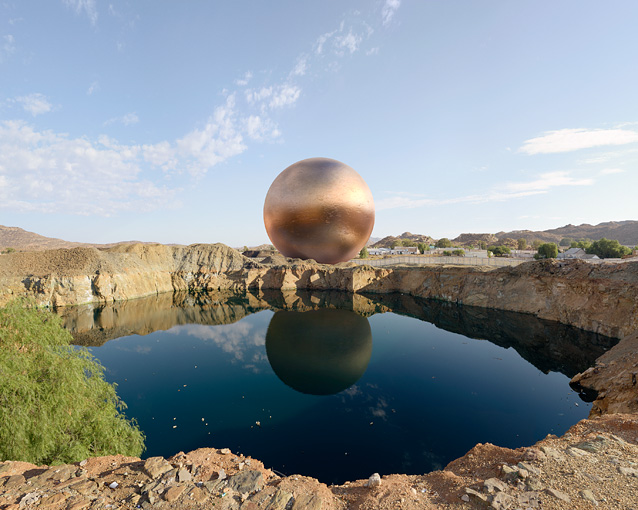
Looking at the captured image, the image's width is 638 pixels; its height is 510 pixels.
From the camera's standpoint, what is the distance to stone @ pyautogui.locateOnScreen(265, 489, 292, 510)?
439cm

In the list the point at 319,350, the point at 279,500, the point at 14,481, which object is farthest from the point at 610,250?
the point at 14,481

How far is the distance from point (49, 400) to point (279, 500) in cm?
606

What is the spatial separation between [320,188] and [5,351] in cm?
2052

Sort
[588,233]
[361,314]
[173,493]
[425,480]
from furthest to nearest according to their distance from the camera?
[588,233], [361,314], [425,480], [173,493]

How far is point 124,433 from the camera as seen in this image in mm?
7691

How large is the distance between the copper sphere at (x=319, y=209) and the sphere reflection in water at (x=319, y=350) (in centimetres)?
651

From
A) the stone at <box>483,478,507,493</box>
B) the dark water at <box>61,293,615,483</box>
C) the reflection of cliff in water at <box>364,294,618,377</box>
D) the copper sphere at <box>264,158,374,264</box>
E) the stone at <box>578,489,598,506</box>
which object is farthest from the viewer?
the copper sphere at <box>264,158,374,264</box>

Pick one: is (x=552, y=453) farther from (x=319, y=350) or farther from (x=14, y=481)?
(x=319, y=350)

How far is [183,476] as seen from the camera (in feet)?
16.2

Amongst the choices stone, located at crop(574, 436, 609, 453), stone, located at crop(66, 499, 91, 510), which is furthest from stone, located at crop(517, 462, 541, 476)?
stone, located at crop(66, 499, 91, 510)

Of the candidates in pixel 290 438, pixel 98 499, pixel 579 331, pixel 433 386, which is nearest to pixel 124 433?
pixel 98 499

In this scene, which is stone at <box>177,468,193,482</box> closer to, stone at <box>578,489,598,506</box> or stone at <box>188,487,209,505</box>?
stone at <box>188,487,209,505</box>

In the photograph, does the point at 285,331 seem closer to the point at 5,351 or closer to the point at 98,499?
the point at 5,351

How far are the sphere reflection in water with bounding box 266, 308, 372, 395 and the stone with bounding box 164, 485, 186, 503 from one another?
8.04 metres
